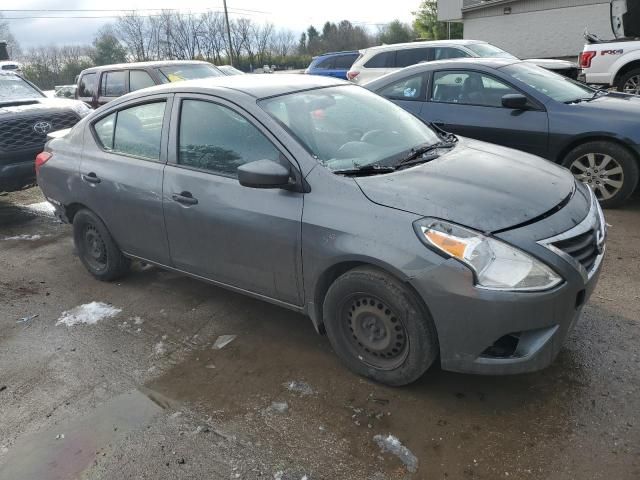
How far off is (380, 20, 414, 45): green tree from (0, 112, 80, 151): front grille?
61.4 meters

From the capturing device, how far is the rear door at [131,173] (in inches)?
151

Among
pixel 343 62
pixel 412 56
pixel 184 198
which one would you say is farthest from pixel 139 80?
pixel 343 62

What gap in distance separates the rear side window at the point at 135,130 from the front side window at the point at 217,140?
0.29 m

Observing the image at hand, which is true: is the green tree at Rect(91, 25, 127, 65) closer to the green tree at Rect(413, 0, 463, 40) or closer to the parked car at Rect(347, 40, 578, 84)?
the green tree at Rect(413, 0, 463, 40)

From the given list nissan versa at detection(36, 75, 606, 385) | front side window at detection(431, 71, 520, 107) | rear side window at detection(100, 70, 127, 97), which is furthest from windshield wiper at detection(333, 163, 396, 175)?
rear side window at detection(100, 70, 127, 97)

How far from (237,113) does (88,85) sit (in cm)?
880

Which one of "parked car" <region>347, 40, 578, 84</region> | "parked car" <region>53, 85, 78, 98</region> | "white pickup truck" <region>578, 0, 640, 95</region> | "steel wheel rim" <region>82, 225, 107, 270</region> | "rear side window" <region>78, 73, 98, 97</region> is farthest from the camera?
"parked car" <region>53, 85, 78, 98</region>

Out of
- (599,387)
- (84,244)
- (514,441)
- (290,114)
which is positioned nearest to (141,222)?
(84,244)

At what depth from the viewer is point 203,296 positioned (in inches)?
171

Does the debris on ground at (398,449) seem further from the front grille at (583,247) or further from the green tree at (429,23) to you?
the green tree at (429,23)

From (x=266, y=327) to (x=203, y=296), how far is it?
2.73ft

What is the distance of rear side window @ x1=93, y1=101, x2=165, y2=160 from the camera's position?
12.7 ft

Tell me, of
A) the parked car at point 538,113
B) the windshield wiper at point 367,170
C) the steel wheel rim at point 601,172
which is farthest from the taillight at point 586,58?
the windshield wiper at point 367,170

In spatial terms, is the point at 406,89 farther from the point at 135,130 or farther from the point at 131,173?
the point at 131,173
